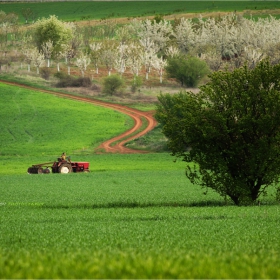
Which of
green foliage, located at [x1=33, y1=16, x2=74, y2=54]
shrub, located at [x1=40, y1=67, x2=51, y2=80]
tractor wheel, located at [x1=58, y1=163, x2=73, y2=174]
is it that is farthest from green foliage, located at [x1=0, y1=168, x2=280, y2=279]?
green foliage, located at [x1=33, y1=16, x2=74, y2=54]

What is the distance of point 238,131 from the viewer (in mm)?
36250

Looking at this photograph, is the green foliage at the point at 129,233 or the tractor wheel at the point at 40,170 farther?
the tractor wheel at the point at 40,170

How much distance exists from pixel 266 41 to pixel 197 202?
12528 cm

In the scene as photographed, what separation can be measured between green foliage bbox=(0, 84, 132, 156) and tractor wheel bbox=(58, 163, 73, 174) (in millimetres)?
23463

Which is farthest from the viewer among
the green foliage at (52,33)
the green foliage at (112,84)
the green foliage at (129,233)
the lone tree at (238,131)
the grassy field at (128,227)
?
the green foliage at (52,33)

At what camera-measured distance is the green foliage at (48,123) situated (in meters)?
97.2

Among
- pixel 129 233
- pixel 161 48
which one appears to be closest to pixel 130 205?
pixel 129 233

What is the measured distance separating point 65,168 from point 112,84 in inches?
2306

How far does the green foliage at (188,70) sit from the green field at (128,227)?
5370 cm

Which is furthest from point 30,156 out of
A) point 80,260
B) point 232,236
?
point 80,260

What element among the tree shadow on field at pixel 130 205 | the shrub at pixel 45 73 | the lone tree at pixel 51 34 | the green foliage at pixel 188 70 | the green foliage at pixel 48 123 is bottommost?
the green foliage at pixel 48 123

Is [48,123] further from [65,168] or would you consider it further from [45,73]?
[65,168]

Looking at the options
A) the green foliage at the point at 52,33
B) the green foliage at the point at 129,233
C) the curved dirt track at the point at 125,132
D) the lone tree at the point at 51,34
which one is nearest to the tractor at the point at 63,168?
the green foliage at the point at 129,233

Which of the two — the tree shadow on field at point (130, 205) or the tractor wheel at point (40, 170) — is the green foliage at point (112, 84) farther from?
the tree shadow on field at point (130, 205)
